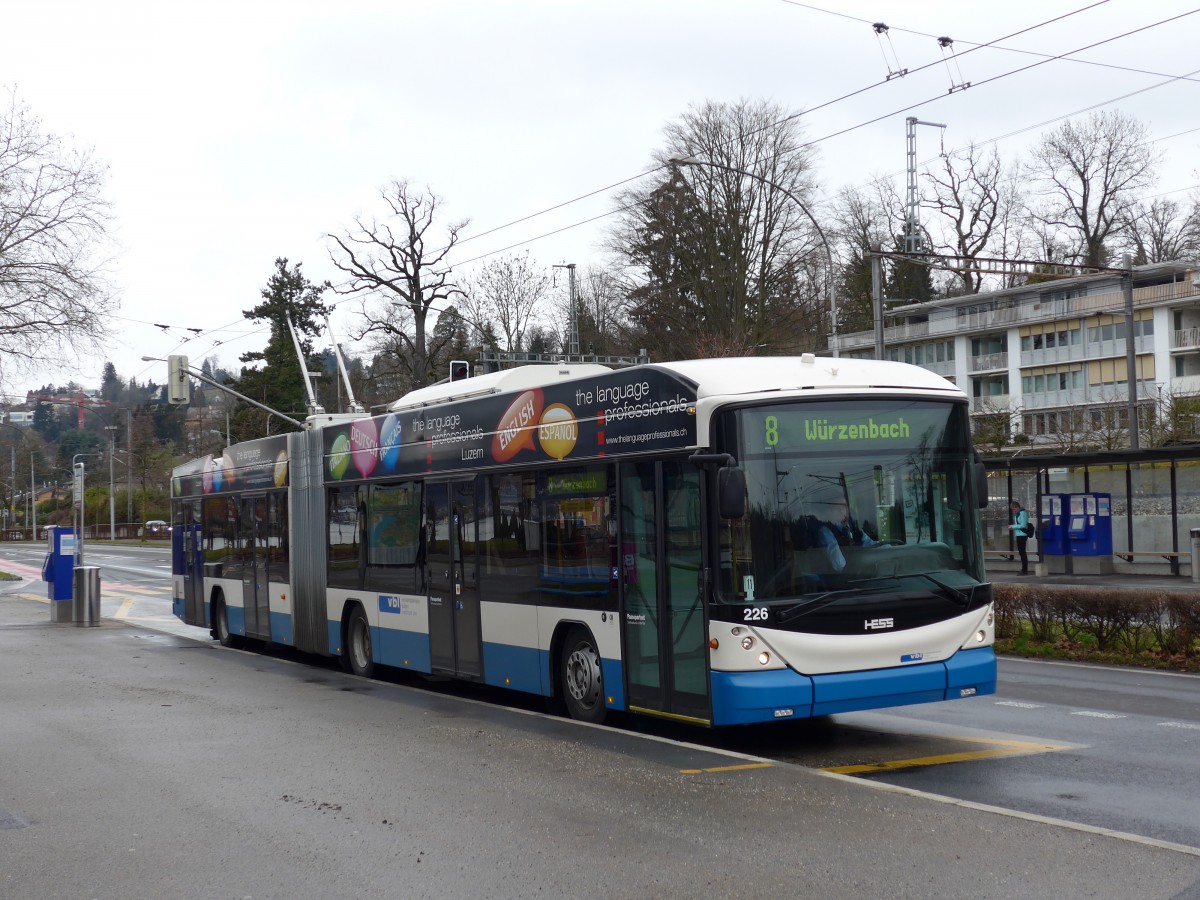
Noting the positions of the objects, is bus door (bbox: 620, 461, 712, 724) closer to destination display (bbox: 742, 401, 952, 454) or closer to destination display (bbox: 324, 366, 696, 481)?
destination display (bbox: 324, 366, 696, 481)

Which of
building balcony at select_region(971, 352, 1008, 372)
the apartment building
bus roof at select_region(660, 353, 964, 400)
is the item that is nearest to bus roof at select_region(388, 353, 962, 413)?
bus roof at select_region(660, 353, 964, 400)

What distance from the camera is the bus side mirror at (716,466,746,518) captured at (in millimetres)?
8898

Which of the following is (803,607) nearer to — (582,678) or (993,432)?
(582,678)

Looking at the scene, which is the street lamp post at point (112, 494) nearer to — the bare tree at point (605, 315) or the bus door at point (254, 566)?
the bare tree at point (605, 315)

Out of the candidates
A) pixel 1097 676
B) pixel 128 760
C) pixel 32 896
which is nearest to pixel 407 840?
pixel 32 896

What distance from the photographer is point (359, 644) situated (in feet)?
52.1

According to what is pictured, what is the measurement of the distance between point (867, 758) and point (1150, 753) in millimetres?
1974

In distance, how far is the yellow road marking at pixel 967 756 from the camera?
9188mm

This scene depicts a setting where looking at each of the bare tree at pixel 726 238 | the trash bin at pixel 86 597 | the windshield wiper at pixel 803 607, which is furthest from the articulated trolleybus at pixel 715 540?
the bare tree at pixel 726 238

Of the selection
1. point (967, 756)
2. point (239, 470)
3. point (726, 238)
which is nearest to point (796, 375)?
point (967, 756)

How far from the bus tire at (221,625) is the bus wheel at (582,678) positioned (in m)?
10.3

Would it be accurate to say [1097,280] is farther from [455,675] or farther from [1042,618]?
[455,675]

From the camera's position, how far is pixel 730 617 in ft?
30.3

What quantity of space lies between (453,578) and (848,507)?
5.04 metres
